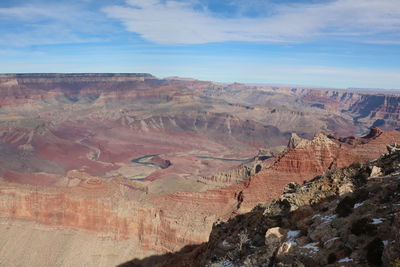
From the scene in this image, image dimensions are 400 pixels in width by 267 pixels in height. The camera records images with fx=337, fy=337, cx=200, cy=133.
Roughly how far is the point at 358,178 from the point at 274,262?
1145cm

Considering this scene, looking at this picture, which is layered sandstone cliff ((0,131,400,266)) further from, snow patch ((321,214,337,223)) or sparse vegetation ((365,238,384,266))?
sparse vegetation ((365,238,384,266))

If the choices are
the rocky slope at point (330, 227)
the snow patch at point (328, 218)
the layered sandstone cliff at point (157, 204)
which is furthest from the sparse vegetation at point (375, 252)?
the layered sandstone cliff at point (157, 204)

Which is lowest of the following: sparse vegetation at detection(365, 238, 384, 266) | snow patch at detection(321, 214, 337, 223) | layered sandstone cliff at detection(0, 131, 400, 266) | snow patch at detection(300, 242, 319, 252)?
layered sandstone cliff at detection(0, 131, 400, 266)

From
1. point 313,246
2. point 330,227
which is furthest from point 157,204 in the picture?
point 313,246

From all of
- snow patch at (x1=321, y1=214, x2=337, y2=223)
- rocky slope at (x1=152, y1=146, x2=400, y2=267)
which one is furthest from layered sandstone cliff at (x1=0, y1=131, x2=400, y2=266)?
snow patch at (x1=321, y1=214, x2=337, y2=223)

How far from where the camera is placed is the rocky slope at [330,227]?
1269cm

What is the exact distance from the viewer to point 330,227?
15508 mm

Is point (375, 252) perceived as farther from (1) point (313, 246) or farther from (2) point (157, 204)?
(2) point (157, 204)

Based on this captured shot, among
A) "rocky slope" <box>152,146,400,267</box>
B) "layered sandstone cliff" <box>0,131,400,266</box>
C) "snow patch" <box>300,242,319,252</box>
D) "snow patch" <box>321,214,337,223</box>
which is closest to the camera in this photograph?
"rocky slope" <box>152,146,400,267</box>

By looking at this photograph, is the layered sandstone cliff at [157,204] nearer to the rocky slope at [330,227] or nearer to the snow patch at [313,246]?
the rocky slope at [330,227]

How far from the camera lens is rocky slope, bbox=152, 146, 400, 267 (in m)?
12.7

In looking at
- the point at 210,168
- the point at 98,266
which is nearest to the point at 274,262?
the point at 98,266

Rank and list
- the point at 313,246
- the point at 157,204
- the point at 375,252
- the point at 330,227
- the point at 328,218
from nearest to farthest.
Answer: the point at 375,252 → the point at 313,246 → the point at 330,227 → the point at 328,218 → the point at 157,204

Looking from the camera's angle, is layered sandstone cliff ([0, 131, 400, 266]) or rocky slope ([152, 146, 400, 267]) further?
layered sandstone cliff ([0, 131, 400, 266])
